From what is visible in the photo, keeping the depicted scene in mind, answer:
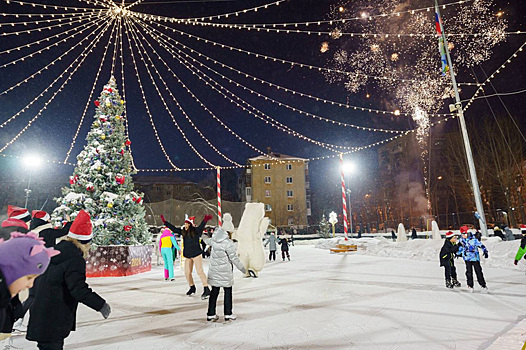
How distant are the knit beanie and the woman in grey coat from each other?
3594mm

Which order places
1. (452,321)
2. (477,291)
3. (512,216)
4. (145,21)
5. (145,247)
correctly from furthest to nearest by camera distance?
(512,216)
(145,247)
(145,21)
(477,291)
(452,321)

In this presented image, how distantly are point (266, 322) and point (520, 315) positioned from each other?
3.84m

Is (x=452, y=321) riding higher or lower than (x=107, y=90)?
lower

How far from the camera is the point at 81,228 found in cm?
316

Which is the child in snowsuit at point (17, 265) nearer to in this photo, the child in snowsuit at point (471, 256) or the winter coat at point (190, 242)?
the winter coat at point (190, 242)

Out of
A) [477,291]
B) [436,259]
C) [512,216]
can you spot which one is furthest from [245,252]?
[512,216]

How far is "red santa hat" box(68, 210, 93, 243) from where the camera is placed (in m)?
3.11

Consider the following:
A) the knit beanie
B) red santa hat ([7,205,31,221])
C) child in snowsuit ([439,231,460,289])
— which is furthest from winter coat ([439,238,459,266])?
red santa hat ([7,205,31,221])

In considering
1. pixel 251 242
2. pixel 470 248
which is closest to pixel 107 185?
pixel 251 242

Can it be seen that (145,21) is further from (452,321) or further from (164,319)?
(452,321)

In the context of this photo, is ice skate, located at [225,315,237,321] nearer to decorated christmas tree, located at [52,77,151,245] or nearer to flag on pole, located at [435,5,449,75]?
decorated christmas tree, located at [52,77,151,245]

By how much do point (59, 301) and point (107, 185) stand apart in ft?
36.6

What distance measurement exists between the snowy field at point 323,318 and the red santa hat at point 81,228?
5.71ft

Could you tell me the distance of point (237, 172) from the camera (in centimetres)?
6181
